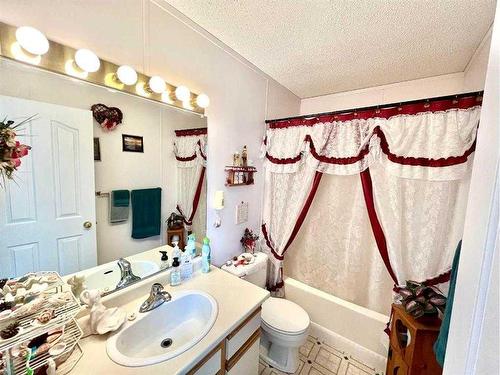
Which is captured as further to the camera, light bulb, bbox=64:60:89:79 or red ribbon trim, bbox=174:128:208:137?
red ribbon trim, bbox=174:128:208:137

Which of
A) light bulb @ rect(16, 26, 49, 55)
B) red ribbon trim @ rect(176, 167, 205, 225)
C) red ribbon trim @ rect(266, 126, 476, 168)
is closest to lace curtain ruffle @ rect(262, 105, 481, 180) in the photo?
red ribbon trim @ rect(266, 126, 476, 168)

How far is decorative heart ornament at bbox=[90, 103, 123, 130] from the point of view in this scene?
1.01 meters

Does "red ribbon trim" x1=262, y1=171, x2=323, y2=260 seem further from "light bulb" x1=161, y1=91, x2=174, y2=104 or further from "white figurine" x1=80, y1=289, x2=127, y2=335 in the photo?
"white figurine" x1=80, y1=289, x2=127, y2=335

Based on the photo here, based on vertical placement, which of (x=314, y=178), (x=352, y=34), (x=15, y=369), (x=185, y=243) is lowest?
(x=15, y=369)

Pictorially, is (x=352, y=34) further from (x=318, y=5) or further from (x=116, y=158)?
(x=116, y=158)

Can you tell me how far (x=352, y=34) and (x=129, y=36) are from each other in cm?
136

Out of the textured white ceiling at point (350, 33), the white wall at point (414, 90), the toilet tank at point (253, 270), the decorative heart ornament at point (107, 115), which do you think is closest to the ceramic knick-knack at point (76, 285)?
the decorative heart ornament at point (107, 115)

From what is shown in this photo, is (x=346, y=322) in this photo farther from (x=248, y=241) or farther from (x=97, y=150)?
(x=97, y=150)

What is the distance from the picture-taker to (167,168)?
132 cm

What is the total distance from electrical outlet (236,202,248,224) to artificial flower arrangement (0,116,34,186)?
4.43 ft

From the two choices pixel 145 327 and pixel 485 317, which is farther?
pixel 145 327

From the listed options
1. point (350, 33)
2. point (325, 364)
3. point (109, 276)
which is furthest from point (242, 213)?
point (350, 33)

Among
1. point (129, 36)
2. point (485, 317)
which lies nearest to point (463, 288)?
point (485, 317)

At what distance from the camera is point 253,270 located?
1748 millimetres
